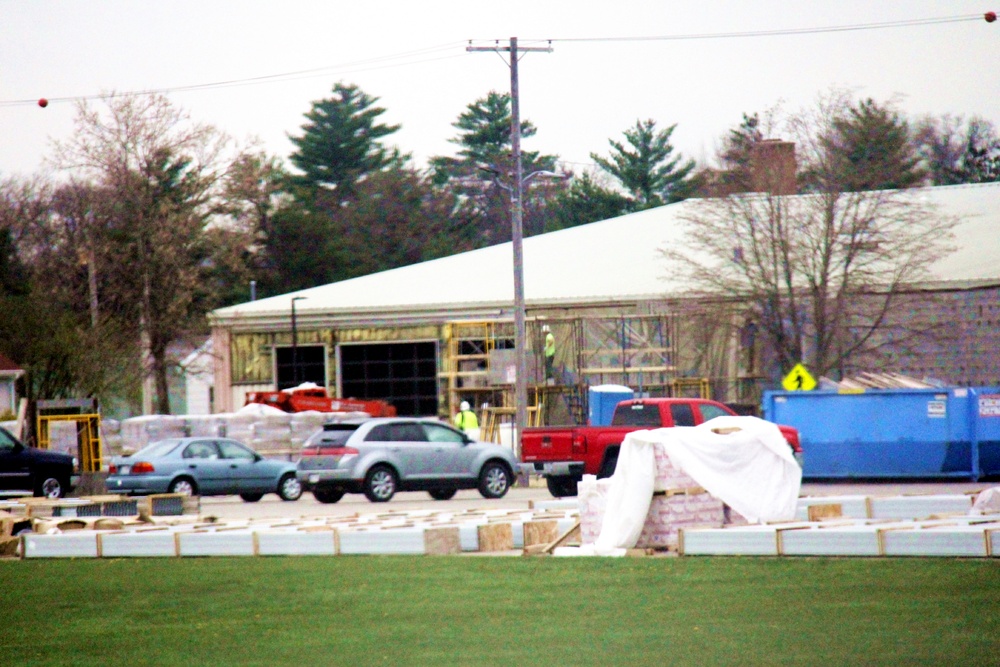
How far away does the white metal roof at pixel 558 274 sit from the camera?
4500 cm

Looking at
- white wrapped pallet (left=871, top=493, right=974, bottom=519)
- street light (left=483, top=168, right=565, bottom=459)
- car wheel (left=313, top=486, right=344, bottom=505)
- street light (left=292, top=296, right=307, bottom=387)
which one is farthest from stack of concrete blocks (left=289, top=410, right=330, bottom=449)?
white wrapped pallet (left=871, top=493, right=974, bottom=519)

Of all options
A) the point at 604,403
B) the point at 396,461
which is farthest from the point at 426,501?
the point at 604,403

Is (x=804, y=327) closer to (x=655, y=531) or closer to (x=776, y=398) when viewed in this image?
(x=776, y=398)

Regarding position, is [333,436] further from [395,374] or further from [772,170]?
[395,374]

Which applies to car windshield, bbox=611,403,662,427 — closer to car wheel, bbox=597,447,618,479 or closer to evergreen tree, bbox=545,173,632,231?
car wheel, bbox=597,447,618,479

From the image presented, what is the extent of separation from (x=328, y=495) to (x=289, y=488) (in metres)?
2.11

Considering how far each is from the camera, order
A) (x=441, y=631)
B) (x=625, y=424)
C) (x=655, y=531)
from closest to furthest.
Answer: (x=441, y=631) < (x=655, y=531) < (x=625, y=424)

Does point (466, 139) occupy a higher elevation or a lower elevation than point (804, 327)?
higher

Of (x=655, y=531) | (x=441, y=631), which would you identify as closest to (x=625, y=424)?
(x=655, y=531)

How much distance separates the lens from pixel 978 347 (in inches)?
1598

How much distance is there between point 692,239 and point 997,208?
1212cm

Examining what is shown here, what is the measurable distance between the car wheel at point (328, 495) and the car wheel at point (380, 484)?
0.76m

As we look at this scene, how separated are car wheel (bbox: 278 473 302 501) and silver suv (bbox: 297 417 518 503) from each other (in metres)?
1.78

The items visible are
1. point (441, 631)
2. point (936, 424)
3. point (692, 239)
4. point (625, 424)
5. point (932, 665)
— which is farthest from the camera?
point (692, 239)
